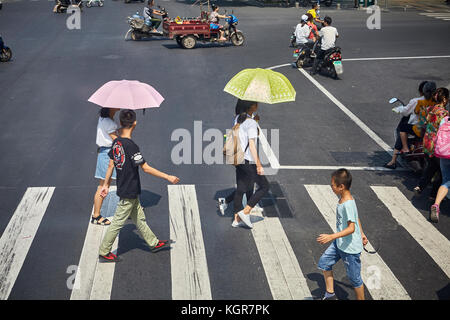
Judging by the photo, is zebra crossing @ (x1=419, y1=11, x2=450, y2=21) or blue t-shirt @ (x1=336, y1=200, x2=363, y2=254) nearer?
blue t-shirt @ (x1=336, y1=200, x2=363, y2=254)

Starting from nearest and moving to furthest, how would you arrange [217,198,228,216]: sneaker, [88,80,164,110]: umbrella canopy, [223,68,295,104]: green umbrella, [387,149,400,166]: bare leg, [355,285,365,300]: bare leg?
[355,285,365,300]: bare leg
[88,80,164,110]: umbrella canopy
[223,68,295,104]: green umbrella
[217,198,228,216]: sneaker
[387,149,400,166]: bare leg

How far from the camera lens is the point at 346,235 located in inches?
212

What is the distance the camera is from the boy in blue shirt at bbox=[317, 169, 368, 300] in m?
5.38

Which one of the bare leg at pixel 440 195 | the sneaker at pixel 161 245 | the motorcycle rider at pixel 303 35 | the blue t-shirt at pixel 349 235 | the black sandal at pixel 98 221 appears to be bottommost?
the black sandal at pixel 98 221

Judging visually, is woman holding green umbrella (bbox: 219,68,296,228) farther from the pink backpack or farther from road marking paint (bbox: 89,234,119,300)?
the pink backpack

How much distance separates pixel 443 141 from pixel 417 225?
1.39m

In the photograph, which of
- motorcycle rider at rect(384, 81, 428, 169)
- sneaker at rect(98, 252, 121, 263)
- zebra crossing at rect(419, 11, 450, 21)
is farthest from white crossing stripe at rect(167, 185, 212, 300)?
zebra crossing at rect(419, 11, 450, 21)

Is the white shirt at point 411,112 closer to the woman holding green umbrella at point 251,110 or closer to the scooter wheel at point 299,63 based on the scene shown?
the woman holding green umbrella at point 251,110

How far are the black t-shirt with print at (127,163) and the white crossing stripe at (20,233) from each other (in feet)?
5.74

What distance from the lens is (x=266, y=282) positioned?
6246mm

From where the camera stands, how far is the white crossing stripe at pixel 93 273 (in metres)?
5.97

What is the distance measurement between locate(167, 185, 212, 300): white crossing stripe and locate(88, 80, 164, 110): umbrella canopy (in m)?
1.94

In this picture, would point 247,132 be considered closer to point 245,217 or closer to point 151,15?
point 245,217

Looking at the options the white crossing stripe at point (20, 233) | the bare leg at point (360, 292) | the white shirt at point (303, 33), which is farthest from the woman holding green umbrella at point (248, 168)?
the white shirt at point (303, 33)
